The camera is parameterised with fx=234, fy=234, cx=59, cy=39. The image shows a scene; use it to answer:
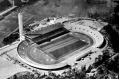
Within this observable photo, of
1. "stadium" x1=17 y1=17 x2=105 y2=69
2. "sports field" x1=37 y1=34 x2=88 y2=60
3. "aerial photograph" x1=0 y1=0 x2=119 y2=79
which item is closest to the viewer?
"aerial photograph" x1=0 y1=0 x2=119 y2=79

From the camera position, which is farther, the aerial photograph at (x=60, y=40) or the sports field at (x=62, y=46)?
the sports field at (x=62, y=46)

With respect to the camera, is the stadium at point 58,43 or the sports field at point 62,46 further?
the sports field at point 62,46

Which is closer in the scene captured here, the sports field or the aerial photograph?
the aerial photograph

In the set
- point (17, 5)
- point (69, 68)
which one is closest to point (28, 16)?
point (17, 5)

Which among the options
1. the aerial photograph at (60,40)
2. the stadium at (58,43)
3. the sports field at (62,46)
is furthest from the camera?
the sports field at (62,46)

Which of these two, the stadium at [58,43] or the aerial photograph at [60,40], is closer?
the aerial photograph at [60,40]

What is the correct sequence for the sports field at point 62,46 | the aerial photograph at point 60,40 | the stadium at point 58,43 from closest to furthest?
the aerial photograph at point 60,40 → the stadium at point 58,43 → the sports field at point 62,46

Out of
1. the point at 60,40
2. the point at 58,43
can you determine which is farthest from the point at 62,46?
the point at 60,40

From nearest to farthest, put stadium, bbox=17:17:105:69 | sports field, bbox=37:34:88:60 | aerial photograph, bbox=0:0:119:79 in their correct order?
aerial photograph, bbox=0:0:119:79 < stadium, bbox=17:17:105:69 < sports field, bbox=37:34:88:60
